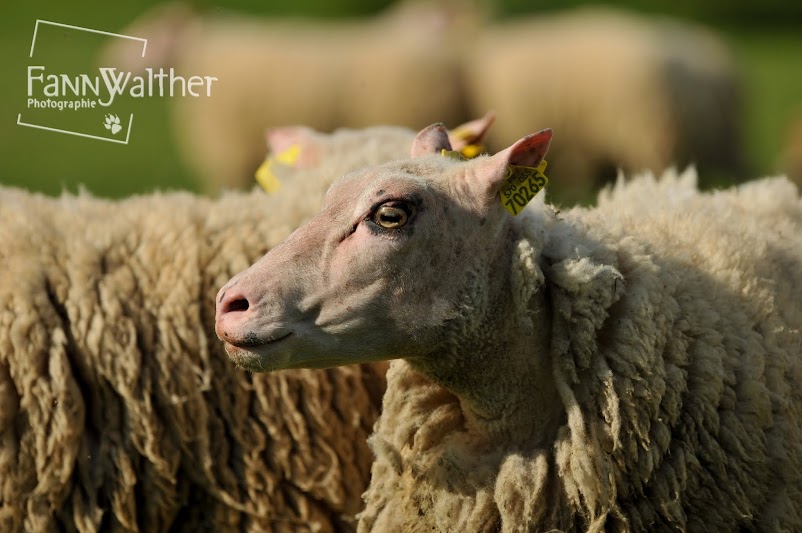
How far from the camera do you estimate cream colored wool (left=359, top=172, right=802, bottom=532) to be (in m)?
3.09

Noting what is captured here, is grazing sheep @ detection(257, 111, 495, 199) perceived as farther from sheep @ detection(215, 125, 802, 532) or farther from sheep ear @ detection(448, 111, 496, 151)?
sheep @ detection(215, 125, 802, 532)

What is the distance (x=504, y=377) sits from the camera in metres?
3.12

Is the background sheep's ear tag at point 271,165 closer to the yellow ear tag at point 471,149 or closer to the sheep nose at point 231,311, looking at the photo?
the yellow ear tag at point 471,149

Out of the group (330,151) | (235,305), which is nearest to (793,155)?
(330,151)

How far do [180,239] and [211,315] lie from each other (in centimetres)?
29

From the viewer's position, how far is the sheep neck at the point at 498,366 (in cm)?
304

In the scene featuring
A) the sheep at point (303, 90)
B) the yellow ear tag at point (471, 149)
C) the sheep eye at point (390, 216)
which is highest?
the sheep at point (303, 90)

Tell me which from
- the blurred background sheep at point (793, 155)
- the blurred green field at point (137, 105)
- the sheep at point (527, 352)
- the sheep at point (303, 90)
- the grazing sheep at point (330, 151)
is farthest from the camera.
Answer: the blurred green field at point (137, 105)

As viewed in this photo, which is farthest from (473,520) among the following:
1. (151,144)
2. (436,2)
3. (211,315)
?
(436,2)

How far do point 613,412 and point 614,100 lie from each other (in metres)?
8.43

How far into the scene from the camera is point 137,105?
19578 millimetres

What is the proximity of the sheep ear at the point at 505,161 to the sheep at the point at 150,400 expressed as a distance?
42.0 inches

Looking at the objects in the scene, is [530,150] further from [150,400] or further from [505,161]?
[150,400]

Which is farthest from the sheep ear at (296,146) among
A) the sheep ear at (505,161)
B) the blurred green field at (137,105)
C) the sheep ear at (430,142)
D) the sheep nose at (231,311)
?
the sheep nose at (231,311)
